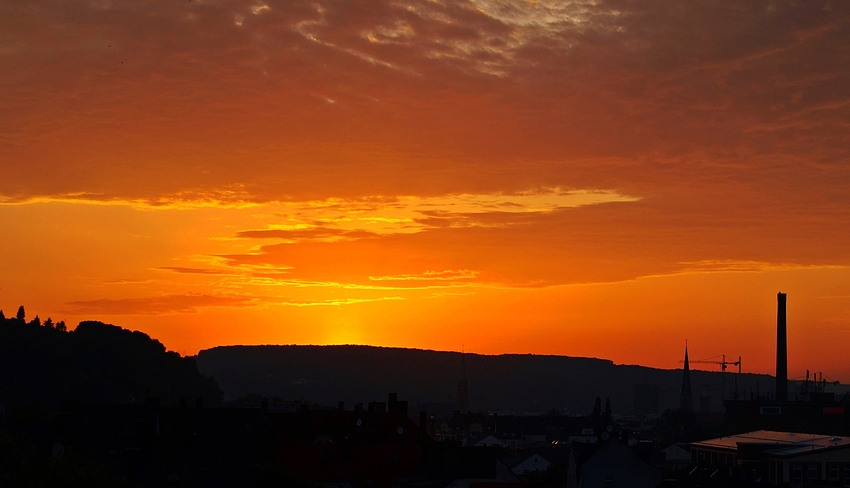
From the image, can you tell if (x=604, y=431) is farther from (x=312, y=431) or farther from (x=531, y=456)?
(x=531, y=456)

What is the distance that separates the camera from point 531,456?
151000 millimetres

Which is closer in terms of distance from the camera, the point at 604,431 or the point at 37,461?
the point at 37,461

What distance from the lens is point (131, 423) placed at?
97375mm

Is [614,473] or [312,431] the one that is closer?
[614,473]

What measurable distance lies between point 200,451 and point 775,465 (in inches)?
1865

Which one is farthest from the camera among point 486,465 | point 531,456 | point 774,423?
point 774,423

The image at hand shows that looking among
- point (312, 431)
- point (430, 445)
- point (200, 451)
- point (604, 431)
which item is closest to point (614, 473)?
point (604, 431)

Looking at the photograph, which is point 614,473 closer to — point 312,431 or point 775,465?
point 775,465

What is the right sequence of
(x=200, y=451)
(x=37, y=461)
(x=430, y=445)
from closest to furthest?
(x=37, y=461) < (x=200, y=451) < (x=430, y=445)

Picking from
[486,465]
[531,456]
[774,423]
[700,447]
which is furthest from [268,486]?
[774,423]

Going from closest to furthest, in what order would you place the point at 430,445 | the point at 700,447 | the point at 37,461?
the point at 37,461 < the point at 430,445 < the point at 700,447

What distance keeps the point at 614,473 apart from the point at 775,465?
13197mm

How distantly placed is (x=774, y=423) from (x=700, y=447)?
6712cm

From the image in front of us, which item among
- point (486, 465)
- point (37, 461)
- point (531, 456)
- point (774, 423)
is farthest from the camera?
point (774, 423)
